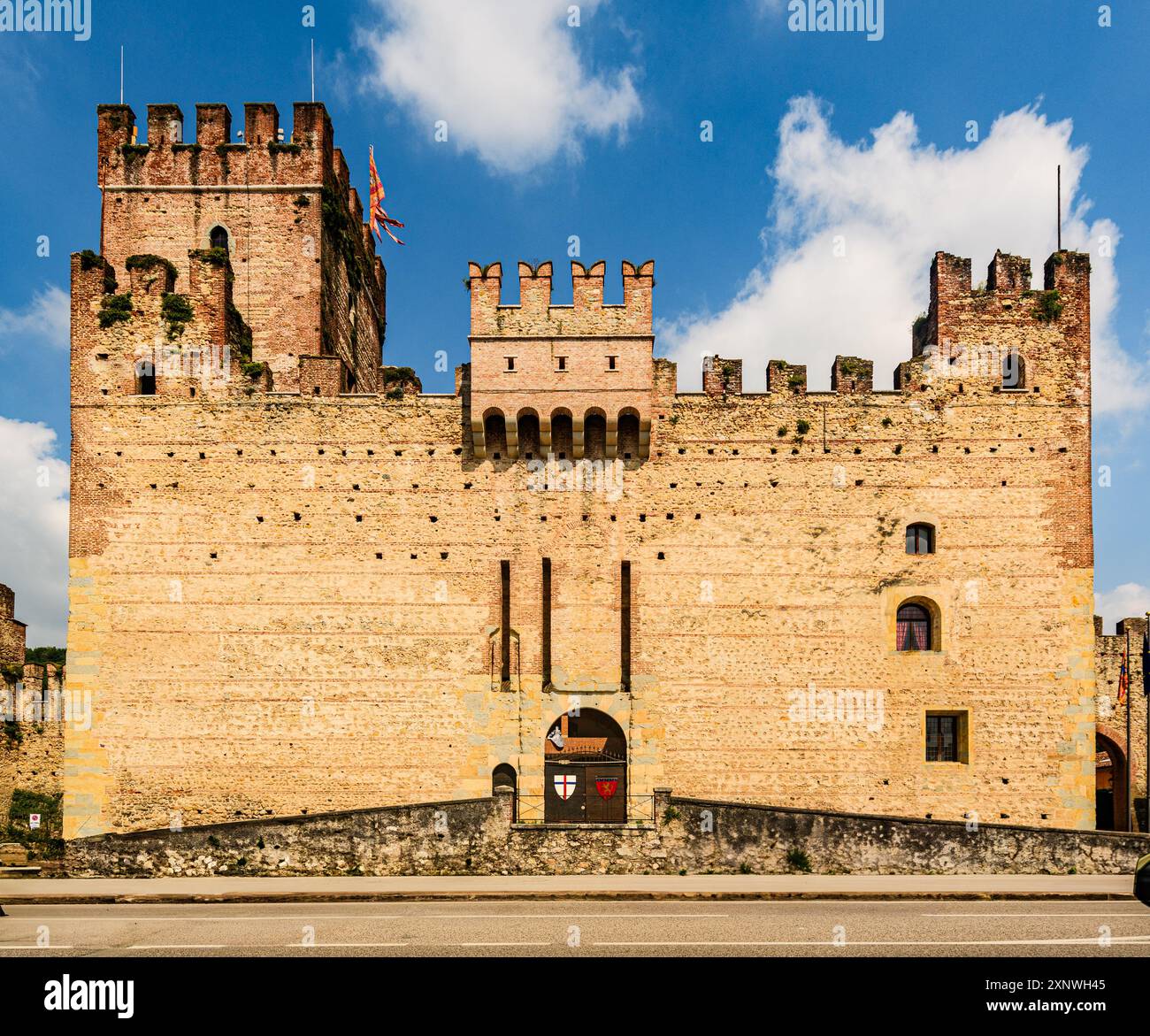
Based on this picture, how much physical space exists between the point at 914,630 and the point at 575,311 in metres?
11.7

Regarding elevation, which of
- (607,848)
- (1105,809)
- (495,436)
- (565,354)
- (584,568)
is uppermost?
(565,354)

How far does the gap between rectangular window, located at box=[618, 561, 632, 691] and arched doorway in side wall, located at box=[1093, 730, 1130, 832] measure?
1438 centimetres

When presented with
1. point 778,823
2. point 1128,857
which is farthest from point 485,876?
point 1128,857

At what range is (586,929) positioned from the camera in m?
12.2

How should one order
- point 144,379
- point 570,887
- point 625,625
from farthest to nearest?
point 144,379
point 625,625
point 570,887

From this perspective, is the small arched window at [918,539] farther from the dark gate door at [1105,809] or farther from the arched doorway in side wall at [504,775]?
the dark gate door at [1105,809]

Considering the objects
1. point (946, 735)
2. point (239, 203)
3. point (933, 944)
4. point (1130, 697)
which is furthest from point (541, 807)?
point (239, 203)

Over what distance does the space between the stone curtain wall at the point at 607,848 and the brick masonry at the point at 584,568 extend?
176 inches

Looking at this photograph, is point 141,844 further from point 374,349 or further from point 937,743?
point 374,349

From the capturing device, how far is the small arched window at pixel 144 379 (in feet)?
79.0

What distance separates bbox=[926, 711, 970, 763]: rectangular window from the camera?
74.5 feet

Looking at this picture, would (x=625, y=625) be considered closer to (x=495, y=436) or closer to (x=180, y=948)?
(x=495, y=436)

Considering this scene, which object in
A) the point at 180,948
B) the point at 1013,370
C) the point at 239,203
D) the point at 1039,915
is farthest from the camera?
the point at 239,203
